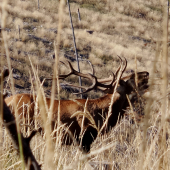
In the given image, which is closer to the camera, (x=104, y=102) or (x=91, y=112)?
(x=91, y=112)

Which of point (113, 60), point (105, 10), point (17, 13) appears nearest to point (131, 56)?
point (113, 60)

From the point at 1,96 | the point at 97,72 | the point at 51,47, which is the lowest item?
the point at 97,72

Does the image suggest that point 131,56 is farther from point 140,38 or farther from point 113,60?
point 140,38

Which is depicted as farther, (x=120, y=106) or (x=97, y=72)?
(x=97, y=72)

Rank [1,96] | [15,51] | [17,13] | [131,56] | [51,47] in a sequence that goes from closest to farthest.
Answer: [1,96]
[15,51]
[51,47]
[131,56]
[17,13]

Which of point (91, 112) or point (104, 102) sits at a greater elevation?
point (104, 102)

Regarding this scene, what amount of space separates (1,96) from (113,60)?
20686mm

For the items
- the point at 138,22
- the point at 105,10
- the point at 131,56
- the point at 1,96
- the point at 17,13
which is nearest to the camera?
the point at 1,96

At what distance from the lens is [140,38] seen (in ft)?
89.1

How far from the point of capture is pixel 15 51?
1739cm

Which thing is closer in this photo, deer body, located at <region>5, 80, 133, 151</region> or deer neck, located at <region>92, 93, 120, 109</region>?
deer body, located at <region>5, 80, 133, 151</region>

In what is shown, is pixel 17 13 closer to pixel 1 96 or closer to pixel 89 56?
pixel 89 56

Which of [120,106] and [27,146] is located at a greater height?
[27,146]

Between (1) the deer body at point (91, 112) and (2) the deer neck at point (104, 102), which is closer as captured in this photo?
(1) the deer body at point (91, 112)
